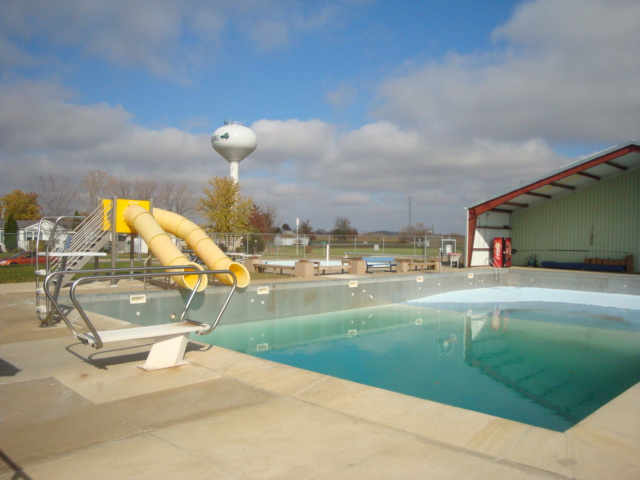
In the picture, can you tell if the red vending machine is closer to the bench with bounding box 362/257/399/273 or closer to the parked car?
the bench with bounding box 362/257/399/273

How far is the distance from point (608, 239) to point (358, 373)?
1948cm

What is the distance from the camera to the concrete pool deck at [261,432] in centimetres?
313

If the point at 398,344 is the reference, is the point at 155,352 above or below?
above

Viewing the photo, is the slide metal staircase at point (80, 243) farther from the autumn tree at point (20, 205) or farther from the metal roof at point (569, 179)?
the autumn tree at point (20, 205)

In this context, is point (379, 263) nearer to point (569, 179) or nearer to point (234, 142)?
point (569, 179)

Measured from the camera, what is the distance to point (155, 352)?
543 centimetres

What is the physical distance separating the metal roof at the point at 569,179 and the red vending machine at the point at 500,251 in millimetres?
1725

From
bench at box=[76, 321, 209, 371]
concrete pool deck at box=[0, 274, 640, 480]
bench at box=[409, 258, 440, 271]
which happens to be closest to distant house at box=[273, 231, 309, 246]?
bench at box=[409, 258, 440, 271]

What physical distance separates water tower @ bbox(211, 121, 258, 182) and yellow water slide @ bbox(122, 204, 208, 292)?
69.9 ft

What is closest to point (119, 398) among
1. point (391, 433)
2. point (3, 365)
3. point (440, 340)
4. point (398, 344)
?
point (3, 365)

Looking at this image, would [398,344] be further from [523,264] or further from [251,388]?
[523,264]

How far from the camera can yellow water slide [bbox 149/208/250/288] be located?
→ 12609 mm

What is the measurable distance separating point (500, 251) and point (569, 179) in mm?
4696

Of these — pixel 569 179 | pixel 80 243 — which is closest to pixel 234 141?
pixel 569 179
